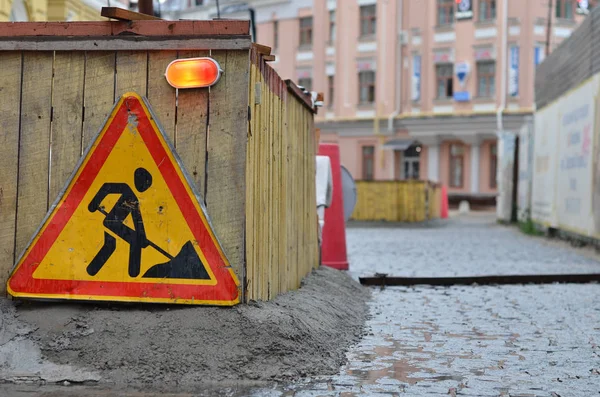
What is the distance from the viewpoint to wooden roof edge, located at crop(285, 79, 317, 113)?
24.2ft

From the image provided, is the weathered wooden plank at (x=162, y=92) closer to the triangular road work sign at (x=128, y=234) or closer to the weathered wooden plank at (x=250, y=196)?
the triangular road work sign at (x=128, y=234)

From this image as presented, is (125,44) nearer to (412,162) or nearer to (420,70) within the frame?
(420,70)

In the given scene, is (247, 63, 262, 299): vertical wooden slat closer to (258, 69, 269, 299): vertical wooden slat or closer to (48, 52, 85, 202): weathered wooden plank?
(258, 69, 269, 299): vertical wooden slat

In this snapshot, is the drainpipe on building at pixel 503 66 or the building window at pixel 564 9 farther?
the building window at pixel 564 9

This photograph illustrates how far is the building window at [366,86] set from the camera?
167 feet

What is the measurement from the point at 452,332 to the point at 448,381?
199 cm

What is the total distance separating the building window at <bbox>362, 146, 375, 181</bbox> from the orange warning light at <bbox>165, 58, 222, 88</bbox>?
4606cm

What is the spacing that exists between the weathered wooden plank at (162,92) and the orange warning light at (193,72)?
2.9 inches

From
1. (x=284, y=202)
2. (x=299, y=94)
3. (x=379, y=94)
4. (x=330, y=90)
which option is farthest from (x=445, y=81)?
(x=284, y=202)

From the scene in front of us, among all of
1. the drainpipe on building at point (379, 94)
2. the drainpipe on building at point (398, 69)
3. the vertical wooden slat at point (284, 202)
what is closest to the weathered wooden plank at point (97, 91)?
the vertical wooden slat at point (284, 202)

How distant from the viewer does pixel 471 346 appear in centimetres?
662

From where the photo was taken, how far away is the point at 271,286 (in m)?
6.48

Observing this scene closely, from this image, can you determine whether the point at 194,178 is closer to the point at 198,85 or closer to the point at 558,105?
the point at 198,85

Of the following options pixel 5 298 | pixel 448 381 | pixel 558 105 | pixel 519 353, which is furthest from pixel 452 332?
pixel 558 105
